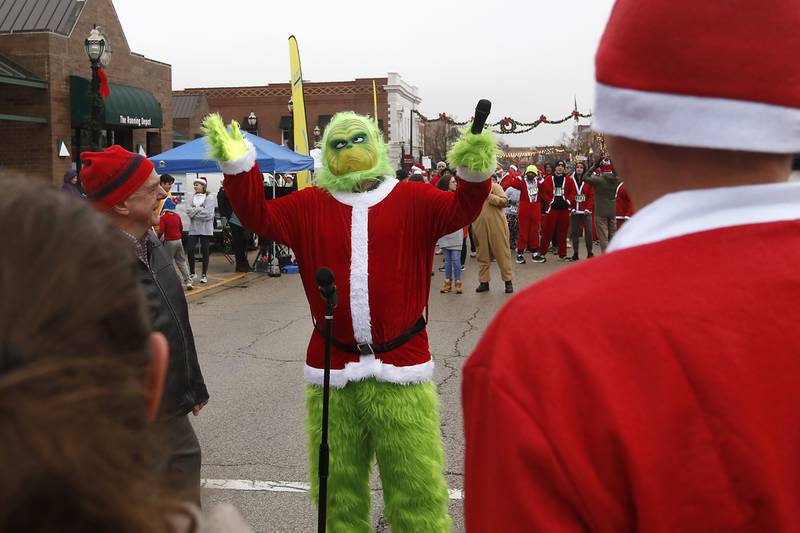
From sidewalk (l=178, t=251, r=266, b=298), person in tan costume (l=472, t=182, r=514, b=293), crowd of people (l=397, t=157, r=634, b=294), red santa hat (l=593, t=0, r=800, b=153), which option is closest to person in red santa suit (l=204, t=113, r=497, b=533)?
red santa hat (l=593, t=0, r=800, b=153)

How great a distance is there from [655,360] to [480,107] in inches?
96.6

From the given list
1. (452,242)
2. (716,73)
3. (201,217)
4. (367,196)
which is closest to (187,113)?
(201,217)

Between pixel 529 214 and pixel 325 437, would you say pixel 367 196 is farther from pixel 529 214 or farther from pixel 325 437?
pixel 529 214

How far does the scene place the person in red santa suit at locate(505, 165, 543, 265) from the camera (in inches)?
611

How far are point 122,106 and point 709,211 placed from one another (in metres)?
22.6

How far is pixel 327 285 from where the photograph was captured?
302 cm

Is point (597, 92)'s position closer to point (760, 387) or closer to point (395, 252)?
point (760, 387)

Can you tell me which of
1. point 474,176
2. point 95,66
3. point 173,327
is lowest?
point 173,327

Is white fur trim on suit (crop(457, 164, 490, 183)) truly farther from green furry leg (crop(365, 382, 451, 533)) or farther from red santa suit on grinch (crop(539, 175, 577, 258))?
red santa suit on grinch (crop(539, 175, 577, 258))

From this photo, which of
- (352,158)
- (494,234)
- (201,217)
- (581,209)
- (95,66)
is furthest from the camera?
(581,209)

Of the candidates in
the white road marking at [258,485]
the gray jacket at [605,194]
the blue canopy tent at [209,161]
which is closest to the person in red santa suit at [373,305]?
the white road marking at [258,485]

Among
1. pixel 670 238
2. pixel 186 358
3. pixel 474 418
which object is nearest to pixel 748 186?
pixel 670 238

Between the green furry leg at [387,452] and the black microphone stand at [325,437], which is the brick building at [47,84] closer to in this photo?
the green furry leg at [387,452]

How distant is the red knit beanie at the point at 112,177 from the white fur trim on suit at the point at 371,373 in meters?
1.12
